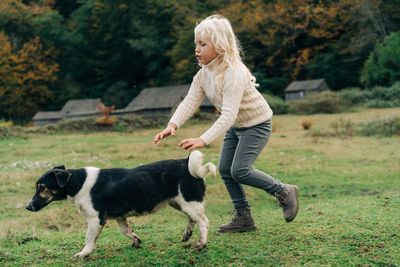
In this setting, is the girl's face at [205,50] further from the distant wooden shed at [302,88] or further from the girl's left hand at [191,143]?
the distant wooden shed at [302,88]

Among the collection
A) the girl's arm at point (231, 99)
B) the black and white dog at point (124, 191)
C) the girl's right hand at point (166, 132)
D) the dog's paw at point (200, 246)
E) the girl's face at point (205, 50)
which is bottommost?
the dog's paw at point (200, 246)

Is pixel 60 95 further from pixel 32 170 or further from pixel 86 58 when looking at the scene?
pixel 32 170

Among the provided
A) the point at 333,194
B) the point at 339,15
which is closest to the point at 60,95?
the point at 339,15

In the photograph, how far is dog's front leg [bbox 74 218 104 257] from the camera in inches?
177

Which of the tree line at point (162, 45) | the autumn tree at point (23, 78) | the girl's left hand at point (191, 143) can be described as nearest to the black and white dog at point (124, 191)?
the girl's left hand at point (191, 143)

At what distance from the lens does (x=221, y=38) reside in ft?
14.6

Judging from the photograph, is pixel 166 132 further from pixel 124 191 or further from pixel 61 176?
pixel 61 176

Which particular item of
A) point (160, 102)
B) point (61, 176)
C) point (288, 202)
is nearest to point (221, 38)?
point (288, 202)

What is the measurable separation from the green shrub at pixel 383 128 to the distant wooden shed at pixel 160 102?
21.0 m

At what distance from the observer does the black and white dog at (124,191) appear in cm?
452

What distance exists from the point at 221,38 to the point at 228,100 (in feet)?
2.18

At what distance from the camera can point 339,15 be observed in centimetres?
5050

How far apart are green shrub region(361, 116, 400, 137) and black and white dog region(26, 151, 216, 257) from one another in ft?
55.7

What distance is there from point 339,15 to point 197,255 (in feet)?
169
